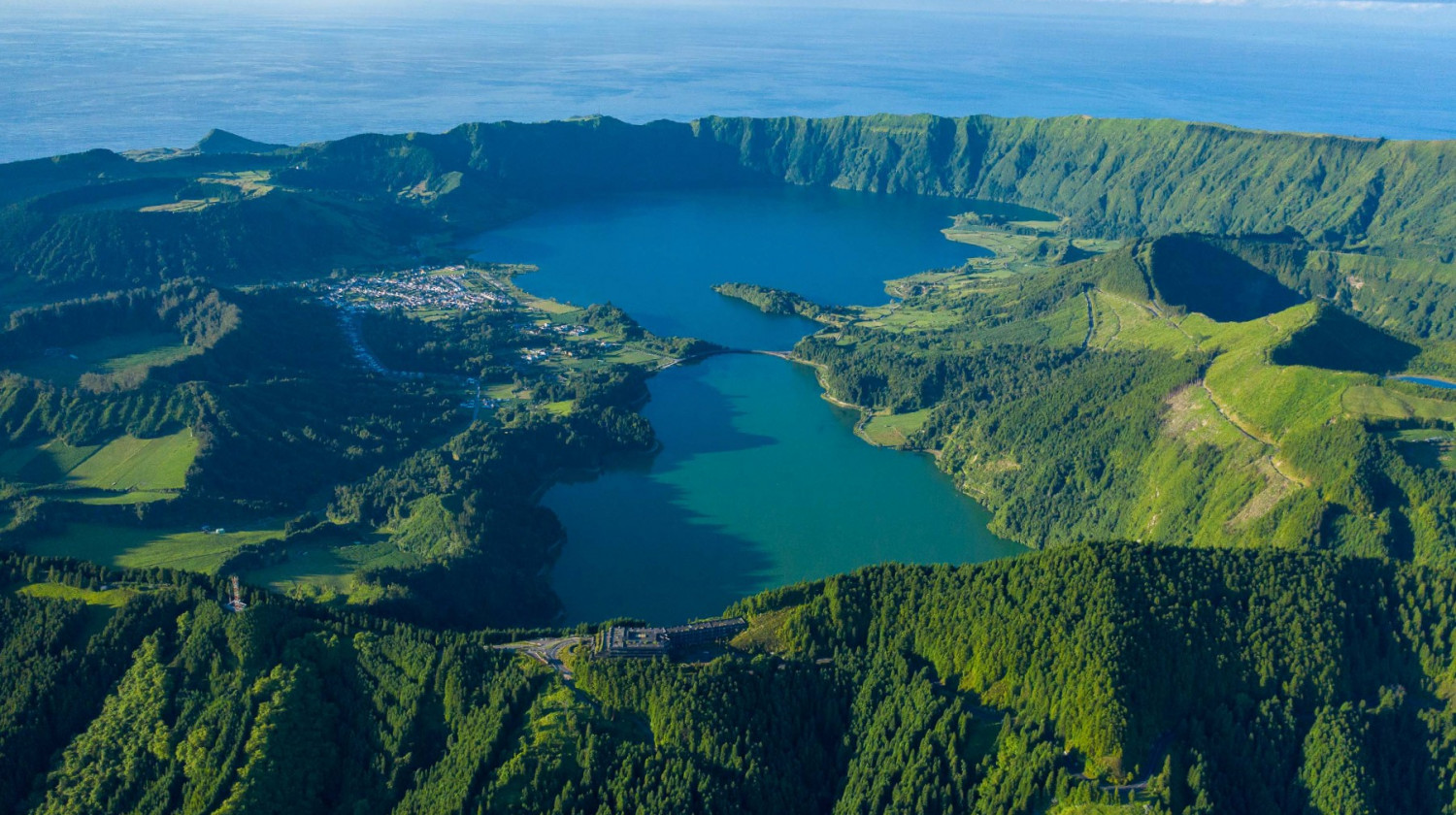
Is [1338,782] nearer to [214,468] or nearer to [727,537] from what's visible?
[727,537]

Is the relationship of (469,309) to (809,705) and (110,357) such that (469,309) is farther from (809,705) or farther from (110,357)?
(809,705)

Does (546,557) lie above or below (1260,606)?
below

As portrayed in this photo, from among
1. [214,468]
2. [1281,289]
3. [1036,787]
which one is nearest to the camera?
[1036,787]

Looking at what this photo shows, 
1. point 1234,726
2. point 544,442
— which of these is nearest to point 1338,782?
point 1234,726

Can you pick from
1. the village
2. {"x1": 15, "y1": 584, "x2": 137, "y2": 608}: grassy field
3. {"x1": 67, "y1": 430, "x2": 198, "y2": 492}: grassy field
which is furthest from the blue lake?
{"x1": 67, "y1": 430, "x2": 198, "y2": 492}: grassy field

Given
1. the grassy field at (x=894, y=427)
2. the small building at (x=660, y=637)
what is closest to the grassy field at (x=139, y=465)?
the small building at (x=660, y=637)

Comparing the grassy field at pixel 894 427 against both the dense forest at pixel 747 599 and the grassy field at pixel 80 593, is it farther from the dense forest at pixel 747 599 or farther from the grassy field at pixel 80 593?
the grassy field at pixel 80 593

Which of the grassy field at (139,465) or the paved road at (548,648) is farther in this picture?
the grassy field at (139,465)
